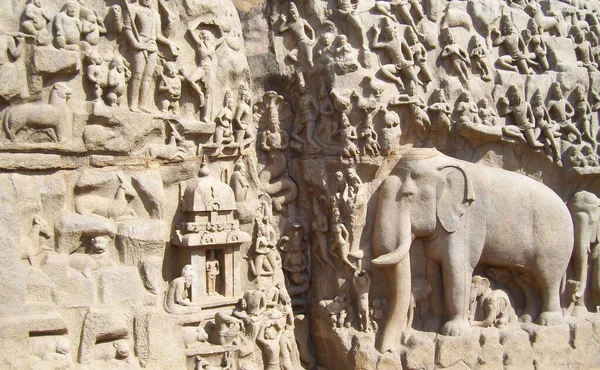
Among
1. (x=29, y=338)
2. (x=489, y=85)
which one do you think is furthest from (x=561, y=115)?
(x=29, y=338)

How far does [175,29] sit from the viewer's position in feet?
27.3

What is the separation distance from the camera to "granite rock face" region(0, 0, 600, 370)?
7324 millimetres

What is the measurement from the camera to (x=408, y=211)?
347 inches

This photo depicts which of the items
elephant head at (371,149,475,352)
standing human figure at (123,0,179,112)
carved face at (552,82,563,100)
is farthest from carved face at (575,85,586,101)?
standing human figure at (123,0,179,112)

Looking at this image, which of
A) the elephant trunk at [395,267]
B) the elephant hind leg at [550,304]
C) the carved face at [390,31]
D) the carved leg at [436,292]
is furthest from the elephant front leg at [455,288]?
the carved face at [390,31]

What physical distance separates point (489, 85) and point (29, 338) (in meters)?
6.47

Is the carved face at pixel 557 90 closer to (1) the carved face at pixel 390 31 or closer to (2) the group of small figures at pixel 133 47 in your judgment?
(1) the carved face at pixel 390 31

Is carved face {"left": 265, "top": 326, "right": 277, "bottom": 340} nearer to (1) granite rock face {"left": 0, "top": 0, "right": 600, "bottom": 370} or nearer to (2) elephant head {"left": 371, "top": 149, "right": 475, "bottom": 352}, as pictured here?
(1) granite rock face {"left": 0, "top": 0, "right": 600, "bottom": 370}

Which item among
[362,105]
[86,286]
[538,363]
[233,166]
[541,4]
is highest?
[541,4]

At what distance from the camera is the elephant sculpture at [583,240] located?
9.74 meters

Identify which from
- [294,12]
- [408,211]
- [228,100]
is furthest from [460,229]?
[294,12]

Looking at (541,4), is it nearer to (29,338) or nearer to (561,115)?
(561,115)

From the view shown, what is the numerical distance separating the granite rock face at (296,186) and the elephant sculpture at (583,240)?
0.03m

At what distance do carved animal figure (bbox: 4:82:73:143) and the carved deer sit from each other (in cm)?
85
